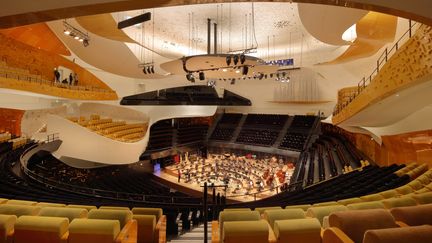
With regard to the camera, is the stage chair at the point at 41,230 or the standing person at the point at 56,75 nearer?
the stage chair at the point at 41,230

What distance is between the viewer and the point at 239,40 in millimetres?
13992

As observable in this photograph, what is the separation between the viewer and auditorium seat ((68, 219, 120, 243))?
2.32m

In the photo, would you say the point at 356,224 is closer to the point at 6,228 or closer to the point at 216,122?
the point at 6,228

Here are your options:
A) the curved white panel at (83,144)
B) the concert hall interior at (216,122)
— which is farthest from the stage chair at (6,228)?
the curved white panel at (83,144)

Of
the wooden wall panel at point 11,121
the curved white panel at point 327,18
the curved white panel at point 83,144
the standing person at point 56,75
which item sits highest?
the curved white panel at point 327,18

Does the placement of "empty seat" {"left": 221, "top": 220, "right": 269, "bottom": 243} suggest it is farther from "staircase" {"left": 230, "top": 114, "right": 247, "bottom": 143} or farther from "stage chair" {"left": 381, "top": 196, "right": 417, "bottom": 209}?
"staircase" {"left": 230, "top": 114, "right": 247, "bottom": 143}

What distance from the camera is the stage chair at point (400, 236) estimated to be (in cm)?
162

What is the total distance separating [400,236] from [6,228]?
2992mm

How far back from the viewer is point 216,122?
78.9ft

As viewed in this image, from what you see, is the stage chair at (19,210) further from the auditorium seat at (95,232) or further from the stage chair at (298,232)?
the stage chair at (298,232)

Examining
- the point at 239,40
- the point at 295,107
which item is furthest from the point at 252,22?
the point at 295,107

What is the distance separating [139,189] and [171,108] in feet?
31.5

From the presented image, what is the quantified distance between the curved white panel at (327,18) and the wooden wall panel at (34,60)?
12.0m

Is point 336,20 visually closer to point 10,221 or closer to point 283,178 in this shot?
point 10,221
